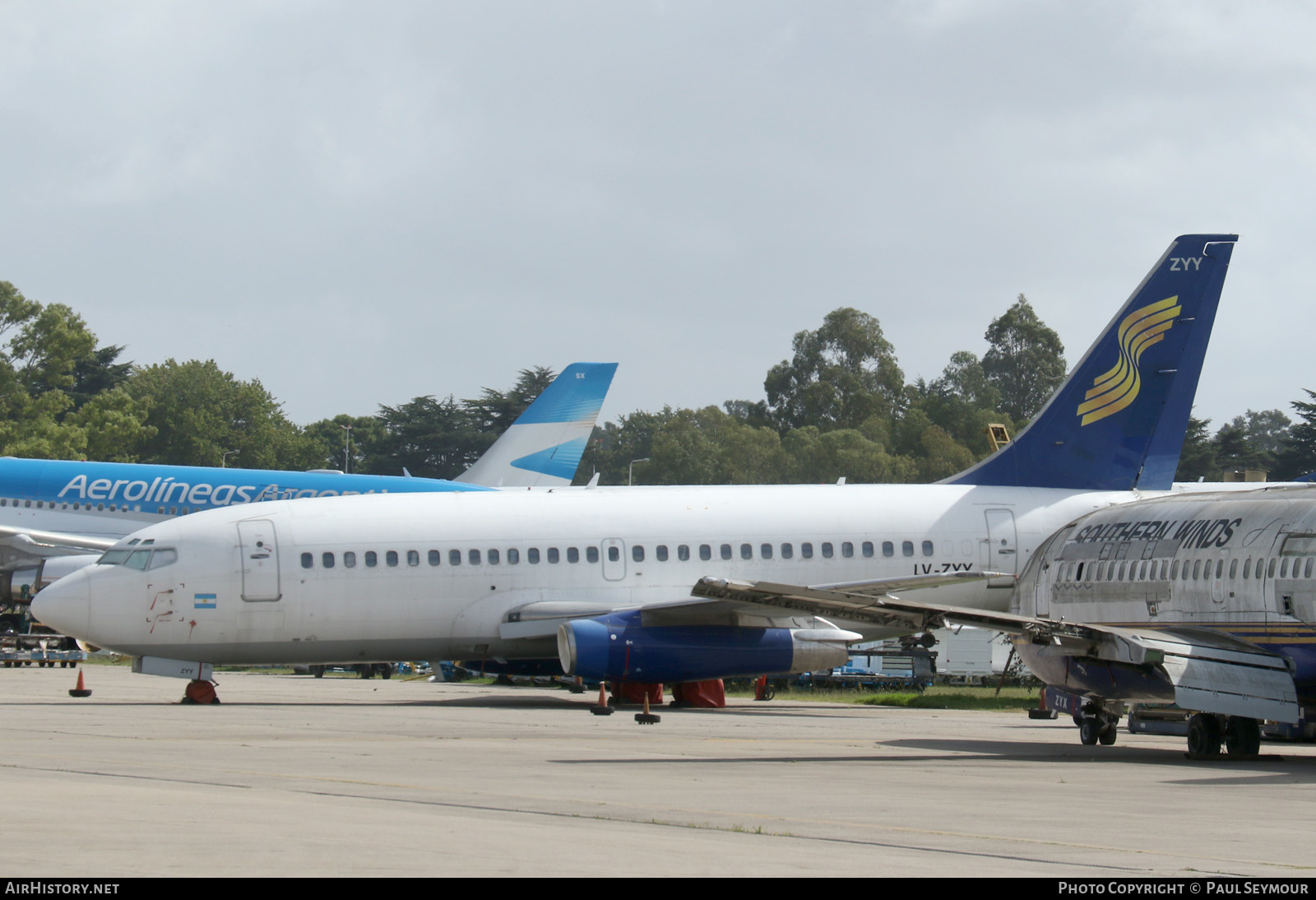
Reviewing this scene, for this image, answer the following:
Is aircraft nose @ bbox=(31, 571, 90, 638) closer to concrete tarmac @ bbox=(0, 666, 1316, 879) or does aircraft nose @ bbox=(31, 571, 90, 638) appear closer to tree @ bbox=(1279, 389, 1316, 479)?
concrete tarmac @ bbox=(0, 666, 1316, 879)

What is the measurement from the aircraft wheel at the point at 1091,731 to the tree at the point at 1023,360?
123092 millimetres

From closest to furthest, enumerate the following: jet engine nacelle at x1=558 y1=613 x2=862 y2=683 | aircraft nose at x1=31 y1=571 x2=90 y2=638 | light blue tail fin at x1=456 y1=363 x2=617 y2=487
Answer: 1. jet engine nacelle at x1=558 y1=613 x2=862 y2=683
2. aircraft nose at x1=31 y1=571 x2=90 y2=638
3. light blue tail fin at x1=456 y1=363 x2=617 y2=487

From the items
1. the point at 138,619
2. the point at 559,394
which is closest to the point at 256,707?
the point at 138,619

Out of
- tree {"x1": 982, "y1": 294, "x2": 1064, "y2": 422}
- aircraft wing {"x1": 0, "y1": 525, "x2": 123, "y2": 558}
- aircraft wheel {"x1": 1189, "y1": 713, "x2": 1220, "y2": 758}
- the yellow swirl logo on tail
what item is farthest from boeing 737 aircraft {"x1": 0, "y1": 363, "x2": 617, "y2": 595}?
tree {"x1": 982, "y1": 294, "x2": 1064, "y2": 422}

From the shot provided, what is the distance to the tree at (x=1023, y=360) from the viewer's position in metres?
144

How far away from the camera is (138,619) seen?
1150 inches

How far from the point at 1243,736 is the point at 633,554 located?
46.5ft

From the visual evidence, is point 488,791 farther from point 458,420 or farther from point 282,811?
point 458,420

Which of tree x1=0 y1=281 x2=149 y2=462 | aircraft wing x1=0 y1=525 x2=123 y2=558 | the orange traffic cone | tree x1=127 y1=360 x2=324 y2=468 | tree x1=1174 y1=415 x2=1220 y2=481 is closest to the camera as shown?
the orange traffic cone

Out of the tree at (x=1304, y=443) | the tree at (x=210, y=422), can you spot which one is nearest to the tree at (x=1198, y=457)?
the tree at (x=1304, y=443)

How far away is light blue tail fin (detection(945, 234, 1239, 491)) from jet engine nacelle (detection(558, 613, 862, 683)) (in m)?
5.51

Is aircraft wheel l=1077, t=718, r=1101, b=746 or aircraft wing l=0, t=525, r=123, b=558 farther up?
aircraft wing l=0, t=525, r=123, b=558

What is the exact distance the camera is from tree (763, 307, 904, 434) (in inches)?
5472

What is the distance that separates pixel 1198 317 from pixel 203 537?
19.0 meters
